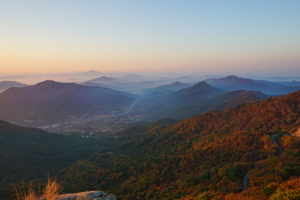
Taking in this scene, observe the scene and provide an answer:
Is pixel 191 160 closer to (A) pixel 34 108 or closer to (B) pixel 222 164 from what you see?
(B) pixel 222 164

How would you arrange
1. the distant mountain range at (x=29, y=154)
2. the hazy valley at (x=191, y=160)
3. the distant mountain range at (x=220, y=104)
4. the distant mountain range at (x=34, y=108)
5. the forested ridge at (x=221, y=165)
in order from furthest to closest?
the distant mountain range at (x=34, y=108) → the distant mountain range at (x=220, y=104) → the distant mountain range at (x=29, y=154) → the hazy valley at (x=191, y=160) → the forested ridge at (x=221, y=165)

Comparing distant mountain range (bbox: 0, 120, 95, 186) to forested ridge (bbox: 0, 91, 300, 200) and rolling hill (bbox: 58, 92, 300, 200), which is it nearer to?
forested ridge (bbox: 0, 91, 300, 200)

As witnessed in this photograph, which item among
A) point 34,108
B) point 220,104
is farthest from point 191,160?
point 34,108

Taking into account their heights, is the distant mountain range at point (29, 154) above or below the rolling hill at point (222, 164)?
below

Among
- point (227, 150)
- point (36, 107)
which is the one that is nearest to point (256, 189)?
point (227, 150)

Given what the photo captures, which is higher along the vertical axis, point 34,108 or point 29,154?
point 34,108

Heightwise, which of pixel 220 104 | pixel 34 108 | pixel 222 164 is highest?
pixel 222 164

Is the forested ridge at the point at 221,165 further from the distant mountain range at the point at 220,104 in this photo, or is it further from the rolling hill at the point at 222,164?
the distant mountain range at the point at 220,104

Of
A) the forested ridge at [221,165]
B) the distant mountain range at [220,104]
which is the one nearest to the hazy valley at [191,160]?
the forested ridge at [221,165]

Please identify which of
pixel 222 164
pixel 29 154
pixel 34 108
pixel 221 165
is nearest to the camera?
pixel 221 165
